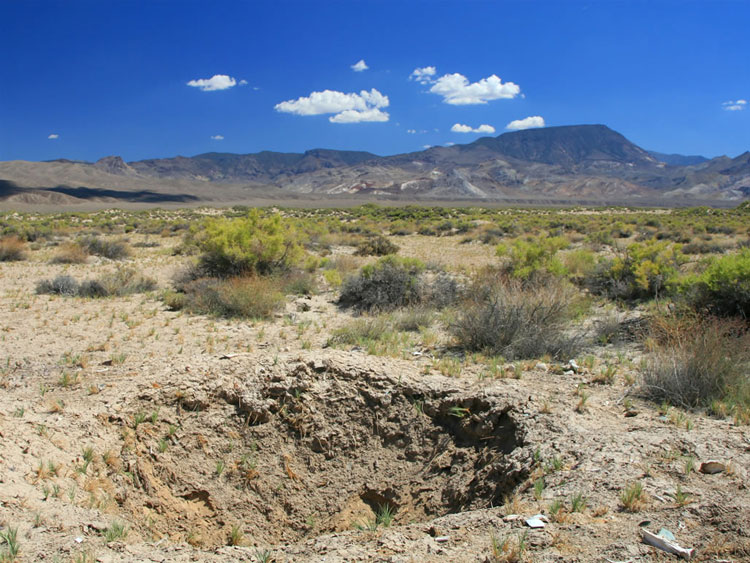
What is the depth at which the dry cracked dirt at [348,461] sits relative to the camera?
9.46ft

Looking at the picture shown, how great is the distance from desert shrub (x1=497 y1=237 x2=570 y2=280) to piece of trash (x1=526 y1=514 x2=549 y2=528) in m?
7.21

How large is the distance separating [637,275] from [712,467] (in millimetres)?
6948

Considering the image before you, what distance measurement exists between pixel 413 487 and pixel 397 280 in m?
6.07

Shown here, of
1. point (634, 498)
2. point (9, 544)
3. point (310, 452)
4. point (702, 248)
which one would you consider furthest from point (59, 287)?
point (702, 248)

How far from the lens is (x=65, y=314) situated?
27.5 feet

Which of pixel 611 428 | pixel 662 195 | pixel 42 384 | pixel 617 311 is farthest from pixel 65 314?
pixel 662 195

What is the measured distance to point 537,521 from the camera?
2916 mm

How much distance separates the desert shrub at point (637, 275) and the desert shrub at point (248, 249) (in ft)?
22.8

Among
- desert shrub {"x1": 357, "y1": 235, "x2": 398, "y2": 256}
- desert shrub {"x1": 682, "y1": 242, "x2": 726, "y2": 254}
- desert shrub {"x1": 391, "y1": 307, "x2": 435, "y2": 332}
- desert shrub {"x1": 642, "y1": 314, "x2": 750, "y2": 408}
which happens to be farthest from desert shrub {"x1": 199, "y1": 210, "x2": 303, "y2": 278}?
desert shrub {"x1": 682, "y1": 242, "x2": 726, "y2": 254}

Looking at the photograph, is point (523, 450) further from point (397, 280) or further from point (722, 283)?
point (397, 280)

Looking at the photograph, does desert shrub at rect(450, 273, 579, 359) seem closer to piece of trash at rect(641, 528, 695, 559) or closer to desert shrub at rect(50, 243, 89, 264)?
piece of trash at rect(641, 528, 695, 559)

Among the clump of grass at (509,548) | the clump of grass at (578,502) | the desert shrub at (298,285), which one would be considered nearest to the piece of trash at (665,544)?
the clump of grass at (578,502)

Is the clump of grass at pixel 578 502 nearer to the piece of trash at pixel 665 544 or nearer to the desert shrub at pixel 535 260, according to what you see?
the piece of trash at pixel 665 544

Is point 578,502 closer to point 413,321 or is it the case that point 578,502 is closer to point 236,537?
point 236,537
